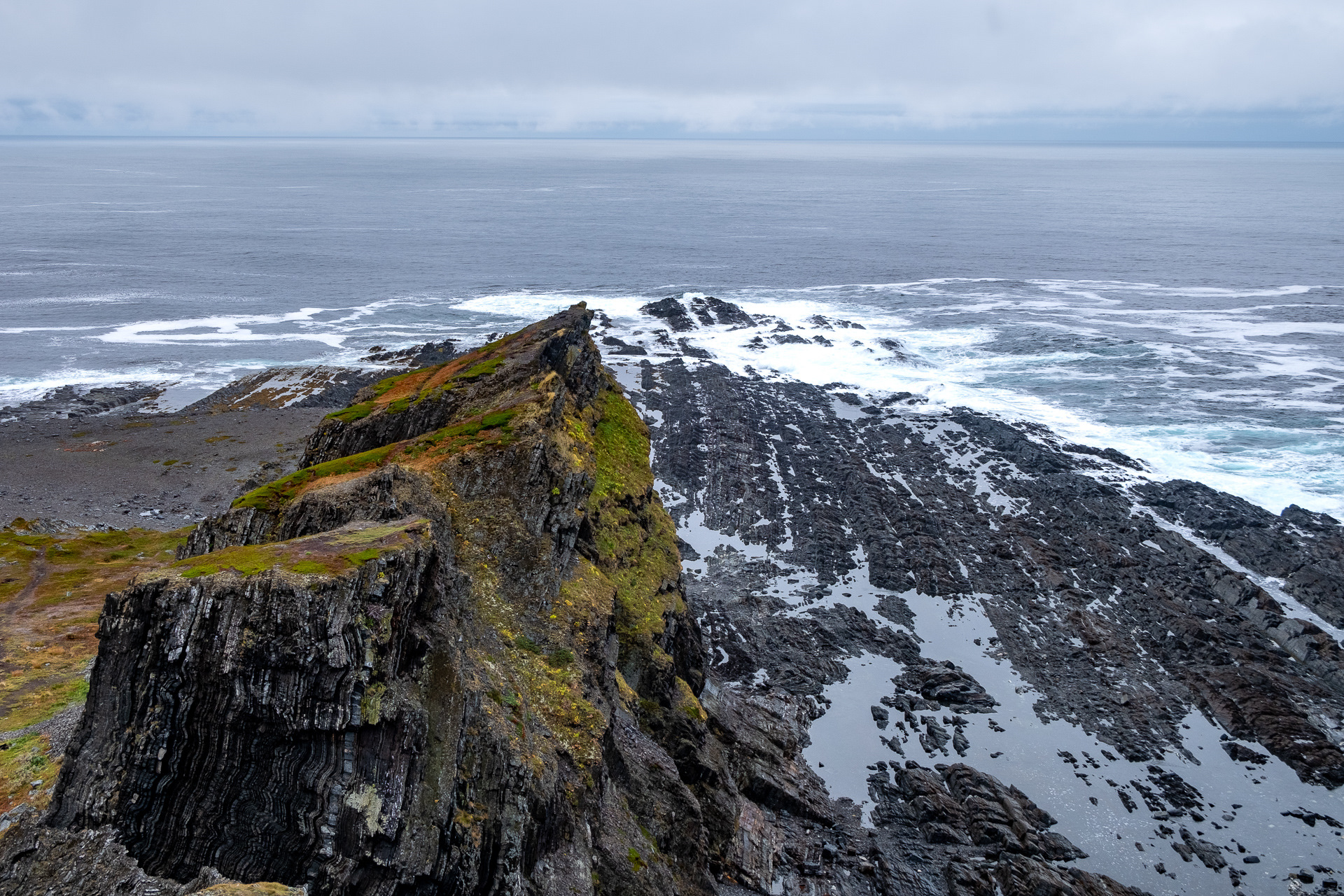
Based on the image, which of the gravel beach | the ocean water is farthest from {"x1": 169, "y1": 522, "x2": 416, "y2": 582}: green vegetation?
the ocean water

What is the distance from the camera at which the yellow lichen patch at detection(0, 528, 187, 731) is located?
2561 cm

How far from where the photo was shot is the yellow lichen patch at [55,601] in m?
25.6

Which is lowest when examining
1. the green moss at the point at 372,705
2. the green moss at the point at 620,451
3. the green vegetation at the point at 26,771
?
the green vegetation at the point at 26,771

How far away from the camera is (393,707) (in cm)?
1642

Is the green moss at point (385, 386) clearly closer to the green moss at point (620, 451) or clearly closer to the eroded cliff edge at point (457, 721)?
the eroded cliff edge at point (457, 721)

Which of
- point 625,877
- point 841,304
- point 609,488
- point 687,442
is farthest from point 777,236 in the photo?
point 625,877

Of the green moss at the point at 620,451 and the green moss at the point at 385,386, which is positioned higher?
the green moss at the point at 385,386

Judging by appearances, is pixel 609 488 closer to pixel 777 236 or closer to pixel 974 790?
pixel 974 790

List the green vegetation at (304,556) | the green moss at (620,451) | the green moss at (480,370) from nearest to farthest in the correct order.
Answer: the green vegetation at (304,556) → the green moss at (620,451) → the green moss at (480,370)

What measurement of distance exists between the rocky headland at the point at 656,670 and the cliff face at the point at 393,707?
7 centimetres

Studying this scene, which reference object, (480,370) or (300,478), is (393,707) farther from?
(480,370)

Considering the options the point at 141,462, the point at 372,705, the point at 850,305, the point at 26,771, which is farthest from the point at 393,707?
the point at 850,305

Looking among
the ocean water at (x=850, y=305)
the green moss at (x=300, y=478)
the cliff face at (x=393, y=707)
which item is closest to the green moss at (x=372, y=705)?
the cliff face at (x=393, y=707)

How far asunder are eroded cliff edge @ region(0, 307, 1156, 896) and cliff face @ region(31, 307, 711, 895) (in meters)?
0.05
